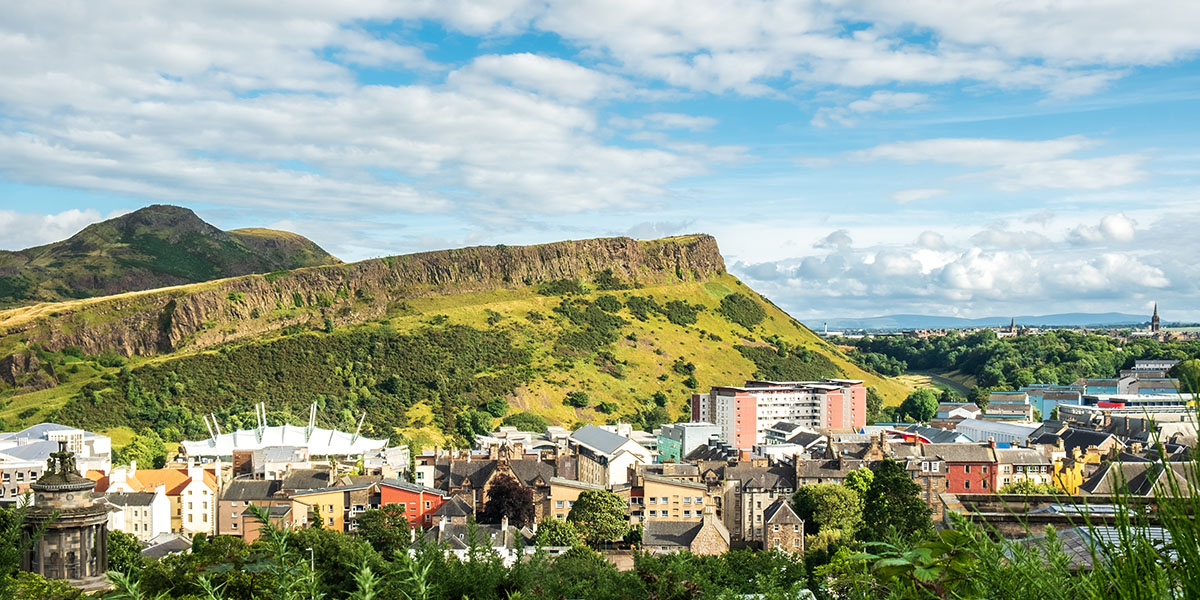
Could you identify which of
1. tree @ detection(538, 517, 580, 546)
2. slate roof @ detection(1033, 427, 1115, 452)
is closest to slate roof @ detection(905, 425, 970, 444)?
slate roof @ detection(1033, 427, 1115, 452)

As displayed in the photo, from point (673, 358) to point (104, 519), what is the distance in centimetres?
8726

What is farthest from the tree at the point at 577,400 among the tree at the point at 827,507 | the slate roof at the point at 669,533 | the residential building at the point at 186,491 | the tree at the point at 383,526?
the tree at the point at 383,526

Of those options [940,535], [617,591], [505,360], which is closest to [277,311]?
[505,360]

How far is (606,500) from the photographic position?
130ft

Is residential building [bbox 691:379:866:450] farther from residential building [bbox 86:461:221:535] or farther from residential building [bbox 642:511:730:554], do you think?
residential building [bbox 86:461:221:535]

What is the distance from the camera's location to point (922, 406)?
278 feet

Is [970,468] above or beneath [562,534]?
above

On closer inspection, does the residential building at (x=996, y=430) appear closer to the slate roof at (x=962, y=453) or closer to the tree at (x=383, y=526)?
the slate roof at (x=962, y=453)

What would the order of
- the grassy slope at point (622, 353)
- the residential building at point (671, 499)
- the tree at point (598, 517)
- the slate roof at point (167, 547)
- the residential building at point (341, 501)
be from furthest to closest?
the grassy slope at point (622, 353) < the residential building at point (671, 499) < the residential building at point (341, 501) < the tree at point (598, 517) < the slate roof at point (167, 547)

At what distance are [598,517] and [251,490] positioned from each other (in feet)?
52.7

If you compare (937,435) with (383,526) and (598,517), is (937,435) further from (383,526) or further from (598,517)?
(383,526)

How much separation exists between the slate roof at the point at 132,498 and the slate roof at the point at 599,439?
2363 cm

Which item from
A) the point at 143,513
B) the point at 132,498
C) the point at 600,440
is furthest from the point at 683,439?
the point at 132,498

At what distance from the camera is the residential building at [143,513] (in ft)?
130
